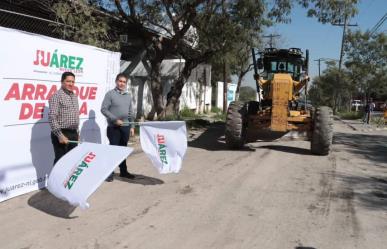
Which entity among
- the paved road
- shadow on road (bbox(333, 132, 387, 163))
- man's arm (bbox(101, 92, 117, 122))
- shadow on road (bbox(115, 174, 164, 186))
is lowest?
shadow on road (bbox(333, 132, 387, 163))

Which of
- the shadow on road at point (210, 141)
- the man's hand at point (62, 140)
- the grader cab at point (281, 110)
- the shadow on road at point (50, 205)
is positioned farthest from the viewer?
the shadow on road at point (210, 141)

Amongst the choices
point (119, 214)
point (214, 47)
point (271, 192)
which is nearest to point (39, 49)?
point (119, 214)

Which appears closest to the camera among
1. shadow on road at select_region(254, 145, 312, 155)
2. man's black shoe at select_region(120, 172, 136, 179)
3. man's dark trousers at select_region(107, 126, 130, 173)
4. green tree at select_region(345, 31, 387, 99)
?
man's dark trousers at select_region(107, 126, 130, 173)

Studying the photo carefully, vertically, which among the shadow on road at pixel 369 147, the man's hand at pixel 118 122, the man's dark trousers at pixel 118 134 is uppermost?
the man's hand at pixel 118 122

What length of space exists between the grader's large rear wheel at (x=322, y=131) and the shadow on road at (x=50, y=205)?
712 cm

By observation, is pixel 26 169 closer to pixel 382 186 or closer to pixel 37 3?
pixel 382 186

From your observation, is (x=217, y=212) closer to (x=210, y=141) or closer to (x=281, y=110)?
(x=281, y=110)

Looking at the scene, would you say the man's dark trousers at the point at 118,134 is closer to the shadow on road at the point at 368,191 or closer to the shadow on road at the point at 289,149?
the shadow on road at the point at 368,191

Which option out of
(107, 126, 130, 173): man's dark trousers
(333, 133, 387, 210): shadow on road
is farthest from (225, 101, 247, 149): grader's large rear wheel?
(107, 126, 130, 173): man's dark trousers

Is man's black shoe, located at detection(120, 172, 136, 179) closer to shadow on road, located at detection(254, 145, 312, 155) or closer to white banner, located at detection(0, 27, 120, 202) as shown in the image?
white banner, located at detection(0, 27, 120, 202)

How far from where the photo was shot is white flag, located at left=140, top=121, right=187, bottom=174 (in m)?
7.71

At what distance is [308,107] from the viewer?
14.2 m

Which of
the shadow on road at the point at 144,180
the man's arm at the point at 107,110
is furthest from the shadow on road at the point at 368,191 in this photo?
the man's arm at the point at 107,110

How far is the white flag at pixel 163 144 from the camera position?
7.71 meters
